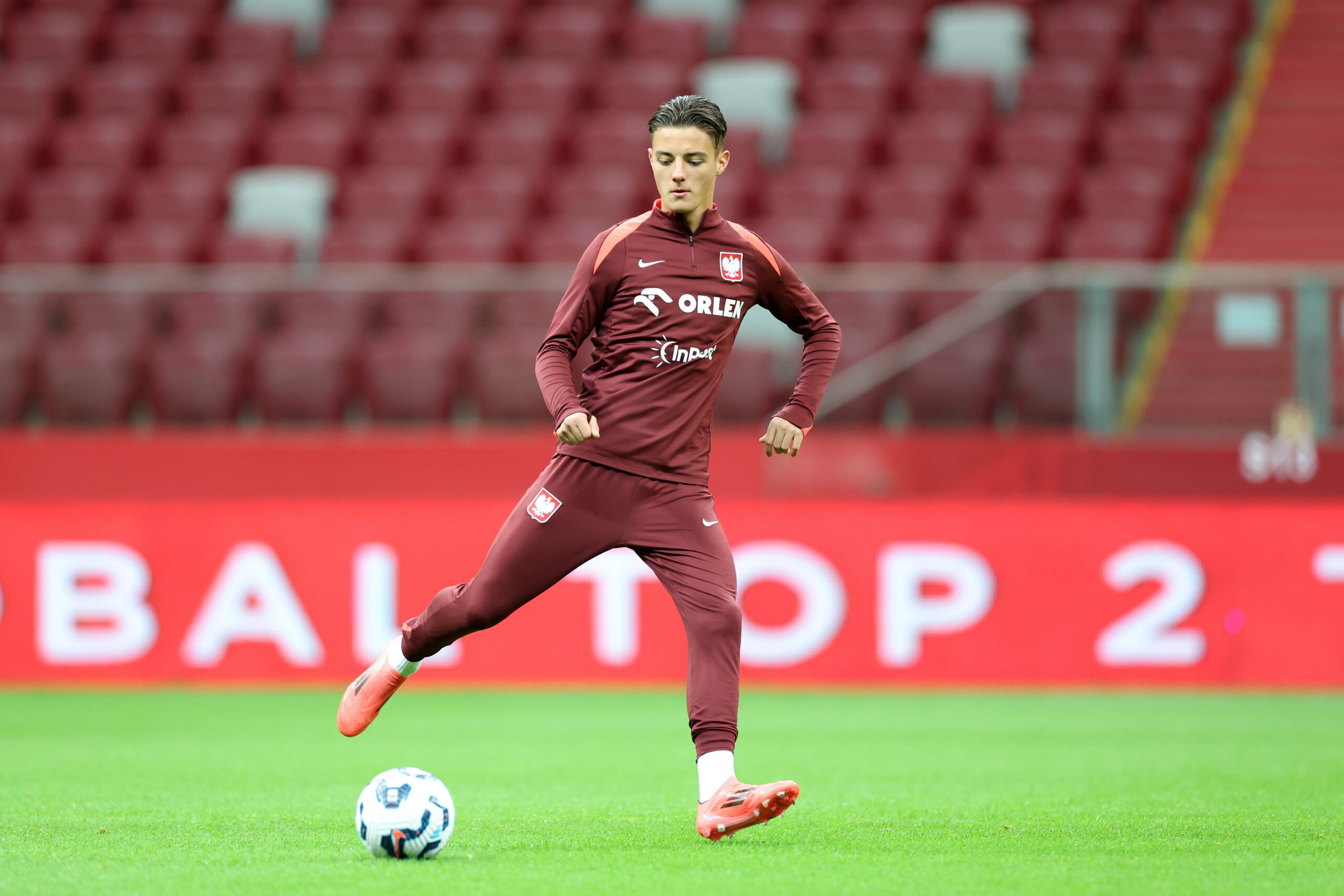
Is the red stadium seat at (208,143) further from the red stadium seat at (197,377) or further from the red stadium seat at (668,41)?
the red stadium seat at (197,377)

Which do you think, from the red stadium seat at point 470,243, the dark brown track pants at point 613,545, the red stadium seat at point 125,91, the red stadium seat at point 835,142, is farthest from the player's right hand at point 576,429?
the red stadium seat at point 125,91

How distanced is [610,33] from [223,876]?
48.1 ft

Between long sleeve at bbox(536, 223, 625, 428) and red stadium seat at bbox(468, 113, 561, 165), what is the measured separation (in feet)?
36.0

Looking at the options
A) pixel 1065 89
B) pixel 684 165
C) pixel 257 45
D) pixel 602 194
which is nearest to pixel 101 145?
pixel 257 45

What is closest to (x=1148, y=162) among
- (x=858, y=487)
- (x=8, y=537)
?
(x=858, y=487)

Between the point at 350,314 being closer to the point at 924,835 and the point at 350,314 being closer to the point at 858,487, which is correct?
the point at 858,487

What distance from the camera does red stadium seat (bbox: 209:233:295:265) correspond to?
47.0ft

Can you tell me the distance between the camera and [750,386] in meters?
11.5

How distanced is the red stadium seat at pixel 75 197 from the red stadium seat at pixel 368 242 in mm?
2241

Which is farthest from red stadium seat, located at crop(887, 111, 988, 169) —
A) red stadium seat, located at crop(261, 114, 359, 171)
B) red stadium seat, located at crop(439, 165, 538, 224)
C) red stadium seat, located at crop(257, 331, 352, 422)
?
red stadium seat, located at crop(257, 331, 352, 422)

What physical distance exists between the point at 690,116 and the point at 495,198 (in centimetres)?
1041

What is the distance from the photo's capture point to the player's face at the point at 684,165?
4.96 m

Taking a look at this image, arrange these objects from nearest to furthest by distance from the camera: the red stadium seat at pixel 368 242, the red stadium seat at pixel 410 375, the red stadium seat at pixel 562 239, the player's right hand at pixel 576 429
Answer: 1. the player's right hand at pixel 576 429
2. the red stadium seat at pixel 410 375
3. the red stadium seat at pixel 562 239
4. the red stadium seat at pixel 368 242

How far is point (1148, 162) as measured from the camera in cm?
1541
